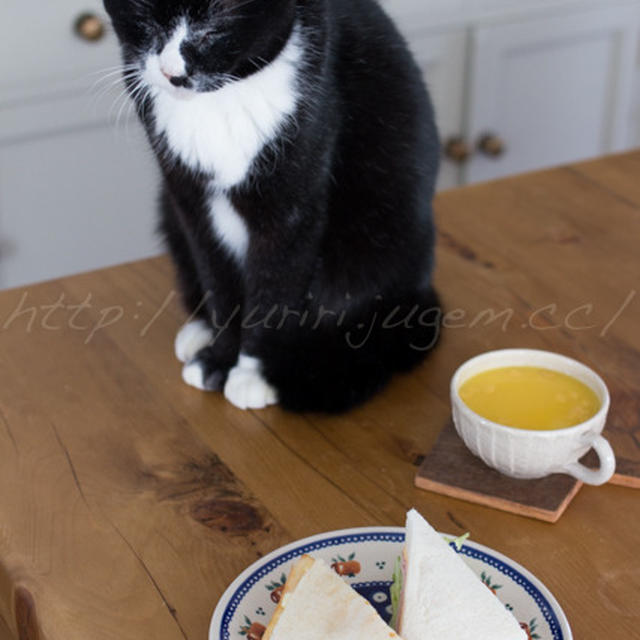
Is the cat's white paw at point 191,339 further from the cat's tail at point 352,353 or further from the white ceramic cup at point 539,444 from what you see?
the white ceramic cup at point 539,444

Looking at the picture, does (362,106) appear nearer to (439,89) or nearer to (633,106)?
(439,89)

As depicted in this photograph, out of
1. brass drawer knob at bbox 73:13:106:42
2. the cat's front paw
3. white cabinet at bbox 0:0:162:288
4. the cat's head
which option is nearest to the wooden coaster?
the cat's front paw

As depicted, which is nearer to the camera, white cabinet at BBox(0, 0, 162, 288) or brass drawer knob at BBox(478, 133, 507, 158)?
white cabinet at BBox(0, 0, 162, 288)

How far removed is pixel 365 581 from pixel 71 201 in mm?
1419

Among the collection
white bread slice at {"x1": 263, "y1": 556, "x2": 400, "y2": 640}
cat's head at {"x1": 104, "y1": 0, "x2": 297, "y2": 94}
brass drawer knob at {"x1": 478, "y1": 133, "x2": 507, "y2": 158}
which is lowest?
brass drawer knob at {"x1": 478, "y1": 133, "x2": 507, "y2": 158}

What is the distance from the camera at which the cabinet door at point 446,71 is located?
2138 millimetres

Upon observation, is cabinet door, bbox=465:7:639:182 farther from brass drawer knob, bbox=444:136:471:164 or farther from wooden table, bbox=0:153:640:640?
wooden table, bbox=0:153:640:640

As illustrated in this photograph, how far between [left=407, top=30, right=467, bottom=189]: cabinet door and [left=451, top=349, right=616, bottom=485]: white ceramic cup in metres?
1.34

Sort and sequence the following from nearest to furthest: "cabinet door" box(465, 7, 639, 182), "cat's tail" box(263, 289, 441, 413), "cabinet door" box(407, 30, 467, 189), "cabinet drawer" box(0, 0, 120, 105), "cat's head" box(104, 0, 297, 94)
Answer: "cat's head" box(104, 0, 297, 94)
"cat's tail" box(263, 289, 441, 413)
"cabinet drawer" box(0, 0, 120, 105)
"cabinet door" box(407, 30, 467, 189)
"cabinet door" box(465, 7, 639, 182)

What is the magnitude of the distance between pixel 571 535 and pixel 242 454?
0.98ft

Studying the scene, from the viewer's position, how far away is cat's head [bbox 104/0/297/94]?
86cm

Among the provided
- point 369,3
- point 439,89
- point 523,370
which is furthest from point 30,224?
point 523,370

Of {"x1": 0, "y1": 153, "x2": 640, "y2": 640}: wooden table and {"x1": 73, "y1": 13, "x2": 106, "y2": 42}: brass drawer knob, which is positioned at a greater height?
{"x1": 73, "y1": 13, "x2": 106, "y2": 42}: brass drawer knob

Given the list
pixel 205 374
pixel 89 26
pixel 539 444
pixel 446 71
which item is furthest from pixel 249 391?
pixel 446 71
